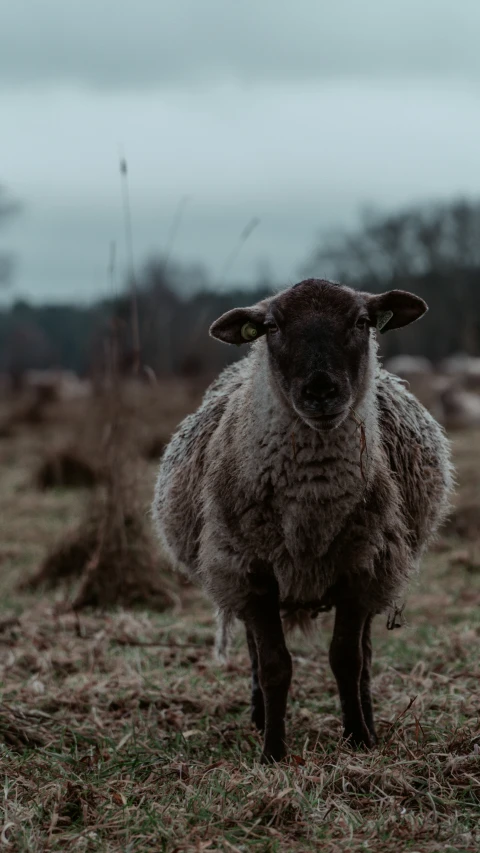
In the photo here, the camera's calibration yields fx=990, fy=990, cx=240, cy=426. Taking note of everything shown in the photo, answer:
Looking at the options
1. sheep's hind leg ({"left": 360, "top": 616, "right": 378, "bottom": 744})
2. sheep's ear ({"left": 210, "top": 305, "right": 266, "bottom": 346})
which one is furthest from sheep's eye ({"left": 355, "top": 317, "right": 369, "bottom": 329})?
sheep's hind leg ({"left": 360, "top": 616, "right": 378, "bottom": 744})

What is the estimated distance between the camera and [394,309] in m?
4.24

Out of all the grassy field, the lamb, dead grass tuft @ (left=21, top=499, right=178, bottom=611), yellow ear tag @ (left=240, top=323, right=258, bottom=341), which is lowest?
dead grass tuft @ (left=21, top=499, right=178, bottom=611)

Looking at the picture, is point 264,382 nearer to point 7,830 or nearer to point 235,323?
point 235,323

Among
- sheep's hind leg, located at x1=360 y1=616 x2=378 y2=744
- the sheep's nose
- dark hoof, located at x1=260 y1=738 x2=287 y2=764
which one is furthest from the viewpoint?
sheep's hind leg, located at x1=360 y1=616 x2=378 y2=744

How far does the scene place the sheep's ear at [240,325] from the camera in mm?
4141

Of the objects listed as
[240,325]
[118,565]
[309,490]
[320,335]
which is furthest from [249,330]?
[118,565]

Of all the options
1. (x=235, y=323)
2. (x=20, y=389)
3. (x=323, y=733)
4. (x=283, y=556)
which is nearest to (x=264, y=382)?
(x=235, y=323)

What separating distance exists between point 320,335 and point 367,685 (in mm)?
1675

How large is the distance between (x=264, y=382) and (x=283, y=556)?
73 cm

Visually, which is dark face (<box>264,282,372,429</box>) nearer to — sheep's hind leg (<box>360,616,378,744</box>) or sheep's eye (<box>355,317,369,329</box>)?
sheep's eye (<box>355,317,369,329</box>)

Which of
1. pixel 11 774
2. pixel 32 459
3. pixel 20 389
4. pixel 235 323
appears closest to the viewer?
pixel 11 774

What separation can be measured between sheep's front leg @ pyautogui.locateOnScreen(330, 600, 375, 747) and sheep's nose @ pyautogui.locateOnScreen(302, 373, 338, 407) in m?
0.93

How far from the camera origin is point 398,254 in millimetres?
47406

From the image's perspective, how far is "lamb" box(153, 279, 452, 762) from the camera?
12.7 feet
